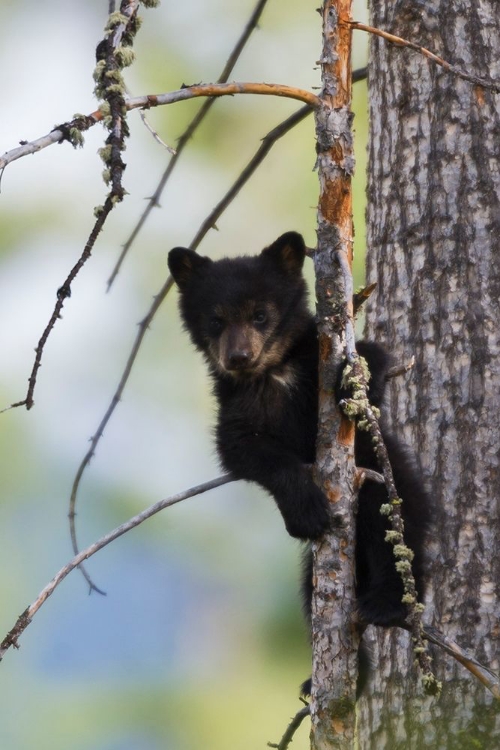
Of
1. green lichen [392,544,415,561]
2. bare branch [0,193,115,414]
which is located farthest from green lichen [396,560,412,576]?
bare branch [0,193,115,414]

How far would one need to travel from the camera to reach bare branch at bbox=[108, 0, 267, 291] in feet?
13.1

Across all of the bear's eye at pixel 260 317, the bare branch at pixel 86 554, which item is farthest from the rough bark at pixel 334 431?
the bear's eye at pixel 260 317

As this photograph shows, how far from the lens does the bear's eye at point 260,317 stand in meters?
4.29

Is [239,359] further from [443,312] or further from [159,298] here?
[443,312]

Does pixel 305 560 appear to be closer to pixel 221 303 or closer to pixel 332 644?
pixel 221 303

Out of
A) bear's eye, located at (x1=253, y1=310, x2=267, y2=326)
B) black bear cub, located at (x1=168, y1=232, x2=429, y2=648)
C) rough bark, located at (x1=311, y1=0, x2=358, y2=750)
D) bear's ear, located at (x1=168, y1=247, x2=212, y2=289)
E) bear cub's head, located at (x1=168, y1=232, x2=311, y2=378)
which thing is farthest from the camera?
bear's ear, located at (x1=168, y1=247, x2=212, y2=289)

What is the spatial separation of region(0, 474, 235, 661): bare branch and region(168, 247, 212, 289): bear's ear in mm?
1588

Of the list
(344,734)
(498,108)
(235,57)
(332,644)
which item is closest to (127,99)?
(332,644)

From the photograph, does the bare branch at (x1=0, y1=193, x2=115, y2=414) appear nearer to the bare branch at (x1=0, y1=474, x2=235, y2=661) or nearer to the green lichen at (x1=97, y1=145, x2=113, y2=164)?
the green lichen at (x1=97, y1=145, x2=113, y2=164)

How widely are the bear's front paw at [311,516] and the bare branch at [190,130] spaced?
1.21 metres

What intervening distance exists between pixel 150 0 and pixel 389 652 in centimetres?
281

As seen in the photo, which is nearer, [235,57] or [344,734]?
[344,734]

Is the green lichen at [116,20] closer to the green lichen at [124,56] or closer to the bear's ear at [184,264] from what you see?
the green lichen at [124,56]

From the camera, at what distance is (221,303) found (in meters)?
4.40
